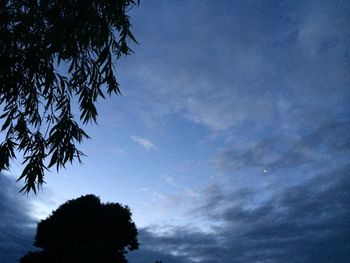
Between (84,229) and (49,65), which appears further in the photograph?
(84,229)

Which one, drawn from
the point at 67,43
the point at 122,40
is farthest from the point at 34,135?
the point at 122,40

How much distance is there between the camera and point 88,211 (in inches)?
1032

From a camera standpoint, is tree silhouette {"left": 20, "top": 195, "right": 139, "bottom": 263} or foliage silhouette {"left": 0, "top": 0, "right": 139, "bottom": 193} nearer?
foliage silhouette {"left": 0, "top": 0, "right": 139, "bottom": 193}

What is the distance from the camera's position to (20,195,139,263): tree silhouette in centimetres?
2481

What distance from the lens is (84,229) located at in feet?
84.3

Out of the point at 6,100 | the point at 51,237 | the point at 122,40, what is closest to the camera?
the point at 6,100

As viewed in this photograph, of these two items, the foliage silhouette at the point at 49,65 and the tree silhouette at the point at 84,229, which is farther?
the tree silhouette at the point at 84,229

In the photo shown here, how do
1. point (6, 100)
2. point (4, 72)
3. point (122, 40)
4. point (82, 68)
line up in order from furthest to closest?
point (122, 40)
point (82, 68)
point (6, 100)
point (4, 72)

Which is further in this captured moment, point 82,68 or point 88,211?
point 88,211

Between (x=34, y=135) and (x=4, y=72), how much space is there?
1.28 meters

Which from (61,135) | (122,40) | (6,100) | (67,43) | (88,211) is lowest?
(61,135)

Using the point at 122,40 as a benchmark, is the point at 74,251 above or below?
below

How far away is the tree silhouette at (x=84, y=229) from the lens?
2481 cm

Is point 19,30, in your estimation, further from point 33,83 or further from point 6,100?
point 6,100
